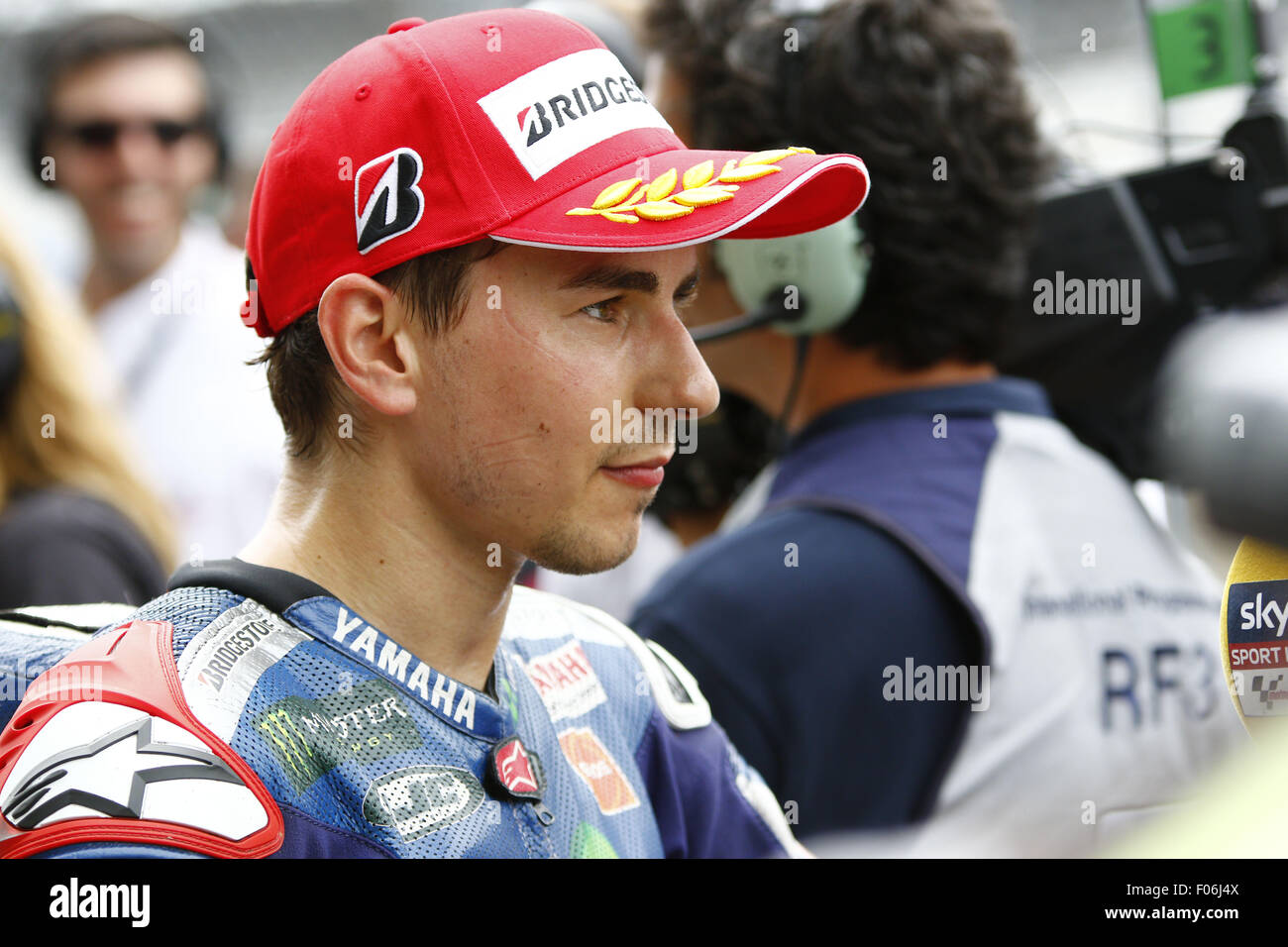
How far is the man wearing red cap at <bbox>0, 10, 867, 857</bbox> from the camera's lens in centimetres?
124

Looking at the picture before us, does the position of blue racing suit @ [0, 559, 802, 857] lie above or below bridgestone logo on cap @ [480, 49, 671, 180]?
below

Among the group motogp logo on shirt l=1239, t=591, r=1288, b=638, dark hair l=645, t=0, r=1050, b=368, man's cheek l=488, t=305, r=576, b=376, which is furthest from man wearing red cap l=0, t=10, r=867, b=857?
dark hair l=645, t=0, r=1050, b=368

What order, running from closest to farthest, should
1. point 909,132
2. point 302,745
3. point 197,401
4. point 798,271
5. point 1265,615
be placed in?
1. point 1265,615
2. point 302,745
3. point 798,271
4. point 909,132
5. point 197,401

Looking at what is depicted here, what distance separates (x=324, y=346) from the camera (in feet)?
4.54

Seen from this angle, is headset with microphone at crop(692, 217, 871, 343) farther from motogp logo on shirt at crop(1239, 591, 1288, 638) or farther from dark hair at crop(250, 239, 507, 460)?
motogp logo on shirt at crop(1239, 591, 1288, 638)

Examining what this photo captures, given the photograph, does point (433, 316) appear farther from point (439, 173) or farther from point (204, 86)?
point (204, 86)

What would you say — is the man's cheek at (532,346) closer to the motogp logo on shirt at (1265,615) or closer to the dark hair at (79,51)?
the motogp logo on shirt at (1265,615)

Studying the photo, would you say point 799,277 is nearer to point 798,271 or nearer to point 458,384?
point 798,271

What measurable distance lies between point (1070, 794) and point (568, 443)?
1116 mm

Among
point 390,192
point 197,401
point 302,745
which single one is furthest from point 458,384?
point 197,401

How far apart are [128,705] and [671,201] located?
643 millimetres

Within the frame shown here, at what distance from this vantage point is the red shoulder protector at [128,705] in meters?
1.01
